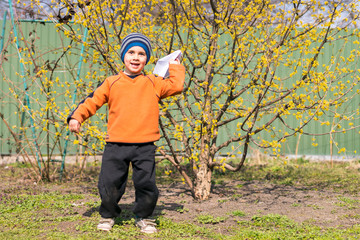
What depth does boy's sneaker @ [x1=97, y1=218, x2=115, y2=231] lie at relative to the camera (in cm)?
338

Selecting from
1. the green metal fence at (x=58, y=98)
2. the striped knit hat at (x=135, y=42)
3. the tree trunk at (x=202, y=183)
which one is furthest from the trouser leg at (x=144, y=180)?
the green metal fence at (x=58, y=98)

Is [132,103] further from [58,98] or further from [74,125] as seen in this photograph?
[58,98]

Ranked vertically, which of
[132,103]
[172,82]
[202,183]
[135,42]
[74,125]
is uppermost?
[135,42]

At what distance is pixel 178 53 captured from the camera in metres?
3.47

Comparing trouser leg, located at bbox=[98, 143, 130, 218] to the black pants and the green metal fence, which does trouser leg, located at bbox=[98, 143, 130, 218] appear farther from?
the green metal fence

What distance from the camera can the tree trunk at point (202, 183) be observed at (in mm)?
4539

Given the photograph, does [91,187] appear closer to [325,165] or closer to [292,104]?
[292,104]

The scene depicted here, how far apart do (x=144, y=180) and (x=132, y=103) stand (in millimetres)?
626

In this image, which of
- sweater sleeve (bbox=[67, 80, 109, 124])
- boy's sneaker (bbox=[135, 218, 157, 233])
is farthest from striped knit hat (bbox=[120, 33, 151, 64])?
boy's sneaker (bbox=[135, 218, 157, 233])

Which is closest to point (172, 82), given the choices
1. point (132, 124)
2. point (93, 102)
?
point (132, 124)

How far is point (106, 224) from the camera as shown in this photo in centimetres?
341

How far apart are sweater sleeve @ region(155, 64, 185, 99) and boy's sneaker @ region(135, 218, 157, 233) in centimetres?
105

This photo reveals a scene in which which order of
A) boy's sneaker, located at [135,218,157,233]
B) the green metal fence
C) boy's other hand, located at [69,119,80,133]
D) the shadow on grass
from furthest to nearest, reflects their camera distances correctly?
1. the green metal fence
2. the shadow on grass
3. boy's sneaker, located at [135,218,157,233]
4. boy's other hand, located at [69,119,80,133]

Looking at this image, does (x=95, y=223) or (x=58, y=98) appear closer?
(x=95, y=223)
